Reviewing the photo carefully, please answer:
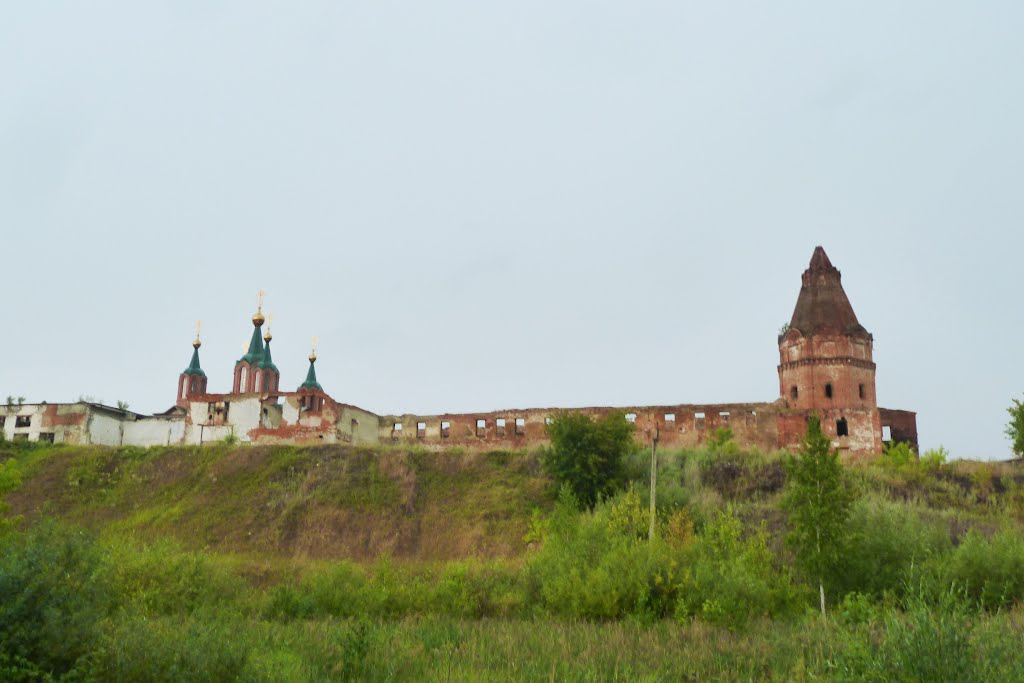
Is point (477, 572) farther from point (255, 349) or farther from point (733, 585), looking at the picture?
point (255, 349)

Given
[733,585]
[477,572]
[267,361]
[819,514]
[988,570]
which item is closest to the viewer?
[819,514]

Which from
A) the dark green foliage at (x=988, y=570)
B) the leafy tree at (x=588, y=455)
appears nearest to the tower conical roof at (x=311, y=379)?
the leafy tree at (x=588, y=455)

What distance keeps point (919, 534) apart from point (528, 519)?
1229 cm

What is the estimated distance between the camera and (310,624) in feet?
Result: 59.6

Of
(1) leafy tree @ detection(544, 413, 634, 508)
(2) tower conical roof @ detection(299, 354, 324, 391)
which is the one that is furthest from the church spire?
(1) leafy tree @ detection(544, 413, 634, 508)

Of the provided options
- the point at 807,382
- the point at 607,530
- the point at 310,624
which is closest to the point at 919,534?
the point at 607,530

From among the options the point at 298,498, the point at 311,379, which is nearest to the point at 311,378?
the point at 311,379

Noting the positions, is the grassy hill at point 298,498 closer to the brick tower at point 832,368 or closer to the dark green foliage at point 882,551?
the dark green foliage at point 882,551

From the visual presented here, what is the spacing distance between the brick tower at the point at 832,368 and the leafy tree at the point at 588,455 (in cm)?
1530

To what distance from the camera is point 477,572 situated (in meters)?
22.6

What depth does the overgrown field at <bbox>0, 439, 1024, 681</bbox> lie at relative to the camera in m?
10.8

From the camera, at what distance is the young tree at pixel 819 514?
1848 cm

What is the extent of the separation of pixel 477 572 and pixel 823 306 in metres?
28.6

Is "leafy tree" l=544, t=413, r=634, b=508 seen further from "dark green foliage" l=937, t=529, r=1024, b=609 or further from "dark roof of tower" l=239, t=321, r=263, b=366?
"dark roof of tower" l=239, t=321, r=263, b=366
